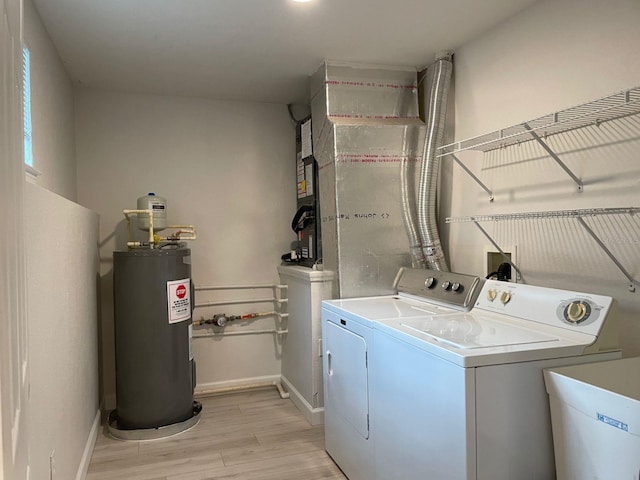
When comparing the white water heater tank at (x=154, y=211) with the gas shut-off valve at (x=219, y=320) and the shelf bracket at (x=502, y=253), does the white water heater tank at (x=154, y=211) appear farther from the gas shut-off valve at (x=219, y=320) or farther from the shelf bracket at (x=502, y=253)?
the shelf bracket at (x=502, y=253)

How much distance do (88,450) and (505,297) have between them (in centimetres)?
230

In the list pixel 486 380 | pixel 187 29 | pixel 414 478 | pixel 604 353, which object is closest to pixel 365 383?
pixel 414 478

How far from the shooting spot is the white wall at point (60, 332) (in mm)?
1422

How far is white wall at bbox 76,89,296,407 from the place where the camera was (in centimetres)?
331

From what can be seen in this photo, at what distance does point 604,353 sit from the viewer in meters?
1.54

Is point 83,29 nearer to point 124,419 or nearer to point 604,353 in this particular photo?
point 124,419

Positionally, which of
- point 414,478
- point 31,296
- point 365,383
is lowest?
point 414,478

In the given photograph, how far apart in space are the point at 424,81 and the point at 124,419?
287 cm

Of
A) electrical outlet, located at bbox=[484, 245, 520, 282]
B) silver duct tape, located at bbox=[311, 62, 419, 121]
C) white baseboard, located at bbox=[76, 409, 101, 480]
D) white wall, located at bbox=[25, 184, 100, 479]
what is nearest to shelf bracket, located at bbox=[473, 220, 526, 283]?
electrical outlet, located at bbox=[484, 245, 520, 282]

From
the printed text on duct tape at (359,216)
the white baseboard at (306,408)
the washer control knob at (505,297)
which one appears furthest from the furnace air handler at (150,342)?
the washer control knob at (505,297)

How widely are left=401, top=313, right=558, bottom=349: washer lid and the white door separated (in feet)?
4.02

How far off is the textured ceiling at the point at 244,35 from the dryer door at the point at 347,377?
1.53 m

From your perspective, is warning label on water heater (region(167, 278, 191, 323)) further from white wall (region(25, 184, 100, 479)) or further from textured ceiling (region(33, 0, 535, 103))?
textured ceiling (region(33, 0, 535, 103))

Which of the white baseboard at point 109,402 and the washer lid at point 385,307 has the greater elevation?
the washer lid at point 385,307
